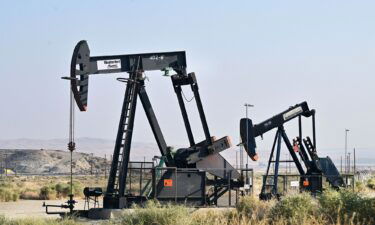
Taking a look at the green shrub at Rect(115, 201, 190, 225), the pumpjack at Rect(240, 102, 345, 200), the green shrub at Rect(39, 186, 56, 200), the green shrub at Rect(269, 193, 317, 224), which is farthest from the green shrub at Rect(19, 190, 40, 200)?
the green shrub at Rect(115, 201, 190, 225)

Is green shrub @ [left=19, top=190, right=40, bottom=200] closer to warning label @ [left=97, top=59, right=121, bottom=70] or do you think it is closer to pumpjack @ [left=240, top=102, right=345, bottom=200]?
pumpjack @ [left=240, top=102, right=345, bottom=200]

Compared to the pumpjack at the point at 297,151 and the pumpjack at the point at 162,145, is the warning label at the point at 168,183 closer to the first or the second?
the pumpjack at the point at 162,145

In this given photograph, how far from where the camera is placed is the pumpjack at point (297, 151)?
90.0 feet

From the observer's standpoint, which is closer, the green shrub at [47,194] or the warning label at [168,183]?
the warning label at [168,183]

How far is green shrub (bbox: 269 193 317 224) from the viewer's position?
15.1m

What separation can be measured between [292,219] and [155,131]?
329 inches

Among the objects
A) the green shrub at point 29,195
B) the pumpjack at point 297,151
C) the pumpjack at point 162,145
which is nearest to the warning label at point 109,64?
the pumpjack at point 162,145

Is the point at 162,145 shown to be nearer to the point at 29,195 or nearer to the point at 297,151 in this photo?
the point at 297,151

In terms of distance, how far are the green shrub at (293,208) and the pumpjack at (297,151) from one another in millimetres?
10515

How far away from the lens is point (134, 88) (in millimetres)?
21344

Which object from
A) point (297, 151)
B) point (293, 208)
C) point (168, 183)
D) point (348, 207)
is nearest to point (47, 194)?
point (297, 151)

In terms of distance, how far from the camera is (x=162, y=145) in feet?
72.5

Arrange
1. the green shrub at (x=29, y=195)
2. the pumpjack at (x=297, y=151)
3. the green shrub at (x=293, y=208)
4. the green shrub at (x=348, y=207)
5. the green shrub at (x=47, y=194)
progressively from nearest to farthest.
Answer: the green shrub at (x=348, y=207) → the green shrub at (x=293, y=208) → the pumpjack at (x=297, y=151) → the green shrub at (x=47, y=194) → the green shrub at (x=29, y=195)

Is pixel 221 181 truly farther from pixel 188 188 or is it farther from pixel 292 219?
pixel 292 219
